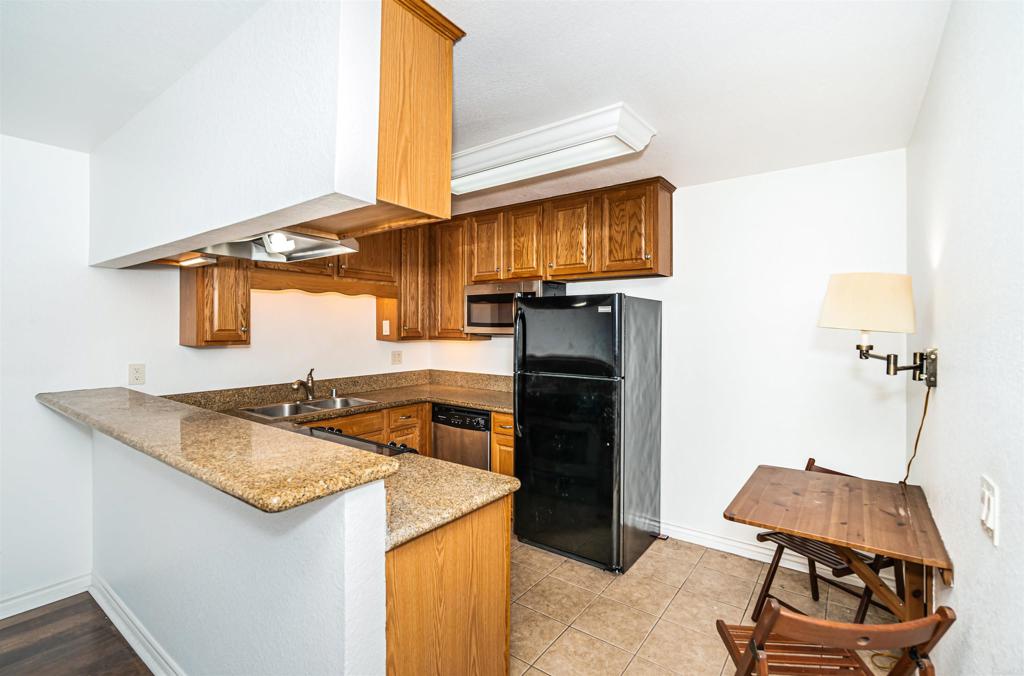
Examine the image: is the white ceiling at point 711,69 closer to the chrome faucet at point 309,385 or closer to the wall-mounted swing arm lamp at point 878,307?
the wall-mounted swing arm lamp at point 878,307

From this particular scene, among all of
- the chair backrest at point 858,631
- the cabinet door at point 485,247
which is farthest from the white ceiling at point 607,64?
the chair backrest at point 858,631

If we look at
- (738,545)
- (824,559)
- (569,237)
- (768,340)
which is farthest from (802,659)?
(569,237)

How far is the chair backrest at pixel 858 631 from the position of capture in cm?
117

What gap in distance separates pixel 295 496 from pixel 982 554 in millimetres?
1548

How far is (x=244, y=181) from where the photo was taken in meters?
1.52

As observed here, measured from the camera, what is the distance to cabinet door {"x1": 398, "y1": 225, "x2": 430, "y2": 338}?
4059 millimetres

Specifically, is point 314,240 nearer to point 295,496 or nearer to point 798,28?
point 295,496

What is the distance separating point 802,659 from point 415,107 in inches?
83.4

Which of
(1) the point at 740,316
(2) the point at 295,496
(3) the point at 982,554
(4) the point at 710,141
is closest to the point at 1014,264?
(3) the point at 982,554

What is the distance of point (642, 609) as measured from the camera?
2553 millimetres

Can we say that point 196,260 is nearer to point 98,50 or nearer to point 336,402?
point 98,50

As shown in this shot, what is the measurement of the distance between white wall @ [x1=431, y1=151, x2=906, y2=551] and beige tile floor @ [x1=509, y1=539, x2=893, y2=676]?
1.17 ft

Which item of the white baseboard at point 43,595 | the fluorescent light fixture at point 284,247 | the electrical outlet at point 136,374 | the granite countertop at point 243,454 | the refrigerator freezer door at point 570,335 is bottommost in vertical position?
the white baseboard at point 43,595

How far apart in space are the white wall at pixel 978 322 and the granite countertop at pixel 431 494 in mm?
1235
